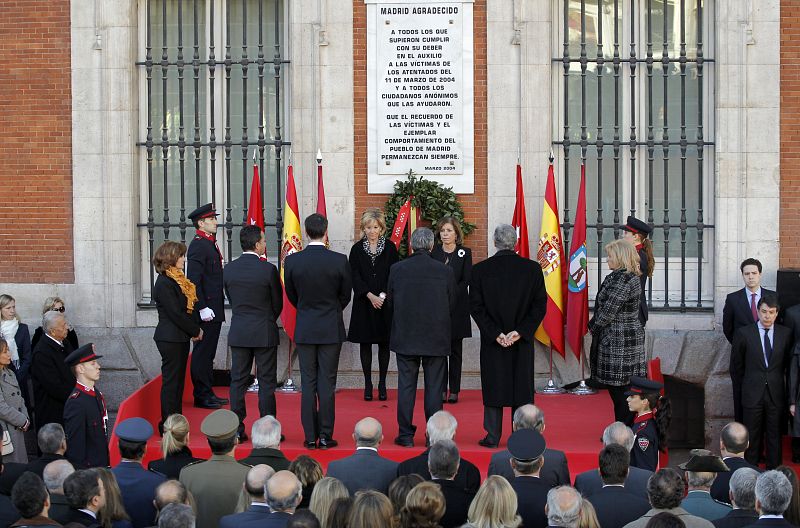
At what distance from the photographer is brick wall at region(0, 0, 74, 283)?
13422 millimetres

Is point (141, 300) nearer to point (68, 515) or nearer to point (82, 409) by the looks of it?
point (82, 409)

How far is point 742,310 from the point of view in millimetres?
11789

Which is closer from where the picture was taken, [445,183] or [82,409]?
[82,409]

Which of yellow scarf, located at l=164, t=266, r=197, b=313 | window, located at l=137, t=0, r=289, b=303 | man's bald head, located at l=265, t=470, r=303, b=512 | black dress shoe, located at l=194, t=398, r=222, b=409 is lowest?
black dress shoe, located at l=194, t=398, r=222, b=409

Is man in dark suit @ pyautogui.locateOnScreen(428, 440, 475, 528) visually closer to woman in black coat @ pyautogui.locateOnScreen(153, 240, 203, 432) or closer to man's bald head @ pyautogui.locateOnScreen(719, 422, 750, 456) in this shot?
man's bald head @ pyautogui.locateOnScreen(719, 422, 750, 456)

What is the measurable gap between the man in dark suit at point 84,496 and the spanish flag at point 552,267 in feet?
22.5

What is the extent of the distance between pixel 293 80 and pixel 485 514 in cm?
789

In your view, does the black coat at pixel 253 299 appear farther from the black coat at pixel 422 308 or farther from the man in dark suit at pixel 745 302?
the man in dark suit at pixel 745 302

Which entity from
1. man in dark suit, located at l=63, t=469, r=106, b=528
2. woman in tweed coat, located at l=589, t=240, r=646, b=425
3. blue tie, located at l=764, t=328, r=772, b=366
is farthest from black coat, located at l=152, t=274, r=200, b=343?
blue tie, located at l=764, t=328, r=772, b=366

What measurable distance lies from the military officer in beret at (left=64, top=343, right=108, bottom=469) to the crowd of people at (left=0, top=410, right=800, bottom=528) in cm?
107

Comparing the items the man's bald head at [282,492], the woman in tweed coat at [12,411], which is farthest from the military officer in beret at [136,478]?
the woman in tweed coat at [12,411]

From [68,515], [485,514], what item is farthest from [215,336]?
[485,514]

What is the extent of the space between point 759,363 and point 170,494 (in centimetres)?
659

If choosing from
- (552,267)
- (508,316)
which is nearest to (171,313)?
(508,316)
